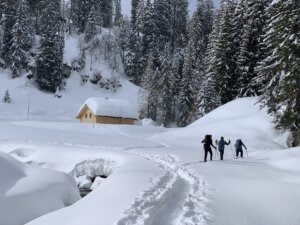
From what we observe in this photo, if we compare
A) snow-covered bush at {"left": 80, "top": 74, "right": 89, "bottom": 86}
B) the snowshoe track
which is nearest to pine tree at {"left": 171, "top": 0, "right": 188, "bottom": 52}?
snow-covered bush at {"left": 80, "top": 74, "right": 89, "bottom": 86}

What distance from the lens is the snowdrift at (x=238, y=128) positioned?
37469mm

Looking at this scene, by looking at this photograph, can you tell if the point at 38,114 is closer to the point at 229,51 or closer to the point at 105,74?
the point at 105,74

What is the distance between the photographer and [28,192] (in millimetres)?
12266

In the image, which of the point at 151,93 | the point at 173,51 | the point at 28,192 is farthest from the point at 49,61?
the point at 28,192

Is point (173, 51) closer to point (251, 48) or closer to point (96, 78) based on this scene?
point (96, 78)

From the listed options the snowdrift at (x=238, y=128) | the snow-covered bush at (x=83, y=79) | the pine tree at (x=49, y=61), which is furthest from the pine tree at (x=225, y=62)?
the snow-covered bush at (x=83, y=79)

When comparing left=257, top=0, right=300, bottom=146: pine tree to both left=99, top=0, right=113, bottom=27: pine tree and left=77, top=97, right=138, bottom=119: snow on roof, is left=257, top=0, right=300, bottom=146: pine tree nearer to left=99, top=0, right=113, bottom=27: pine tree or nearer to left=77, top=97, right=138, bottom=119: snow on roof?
left=77, top=97, right=138, bottom=119: snow on roof

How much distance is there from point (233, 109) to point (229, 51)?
9.76 meters

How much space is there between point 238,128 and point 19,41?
1954 inches

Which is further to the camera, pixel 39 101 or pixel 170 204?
pixel 39 101

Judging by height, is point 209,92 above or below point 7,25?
below

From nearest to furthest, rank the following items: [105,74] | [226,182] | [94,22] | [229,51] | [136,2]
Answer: [226,182]
[229,51]
[105,74]
[94,22]
[136,2]

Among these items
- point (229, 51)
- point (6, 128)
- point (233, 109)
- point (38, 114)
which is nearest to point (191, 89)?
point (229, 51)

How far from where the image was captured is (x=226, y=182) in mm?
15070
